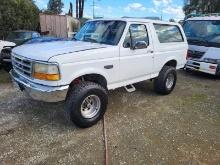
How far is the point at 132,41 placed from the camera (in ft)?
17.6

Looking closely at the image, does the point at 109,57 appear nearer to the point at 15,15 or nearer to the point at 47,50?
the point at 47,50

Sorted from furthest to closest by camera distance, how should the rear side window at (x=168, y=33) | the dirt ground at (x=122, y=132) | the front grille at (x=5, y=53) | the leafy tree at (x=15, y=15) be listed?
the leafy tree at (x=15, y=15), the front grille at (x=5, y=53), the rear side window at (x=168, y=33), the dirt ground at (x=122, y=132)

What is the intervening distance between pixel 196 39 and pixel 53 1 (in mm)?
52336

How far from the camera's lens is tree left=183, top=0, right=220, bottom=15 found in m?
30.7

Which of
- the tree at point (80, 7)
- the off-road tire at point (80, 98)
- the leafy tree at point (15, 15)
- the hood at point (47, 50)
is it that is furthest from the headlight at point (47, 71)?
the tree at point (80, 7)

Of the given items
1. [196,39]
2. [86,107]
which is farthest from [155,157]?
[196,39]

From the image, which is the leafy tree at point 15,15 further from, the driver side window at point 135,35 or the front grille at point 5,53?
the driver side window at point 135,35

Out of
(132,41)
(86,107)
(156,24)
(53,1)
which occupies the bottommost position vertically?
(86,107)

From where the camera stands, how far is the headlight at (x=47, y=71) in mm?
4074

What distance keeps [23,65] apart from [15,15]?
15.6 metres

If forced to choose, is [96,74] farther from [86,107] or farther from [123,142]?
[123,142]

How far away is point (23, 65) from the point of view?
14.9 feet

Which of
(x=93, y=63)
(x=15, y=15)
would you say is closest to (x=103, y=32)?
(x=93, y=63)

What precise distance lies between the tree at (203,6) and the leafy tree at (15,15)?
68.5 ft
